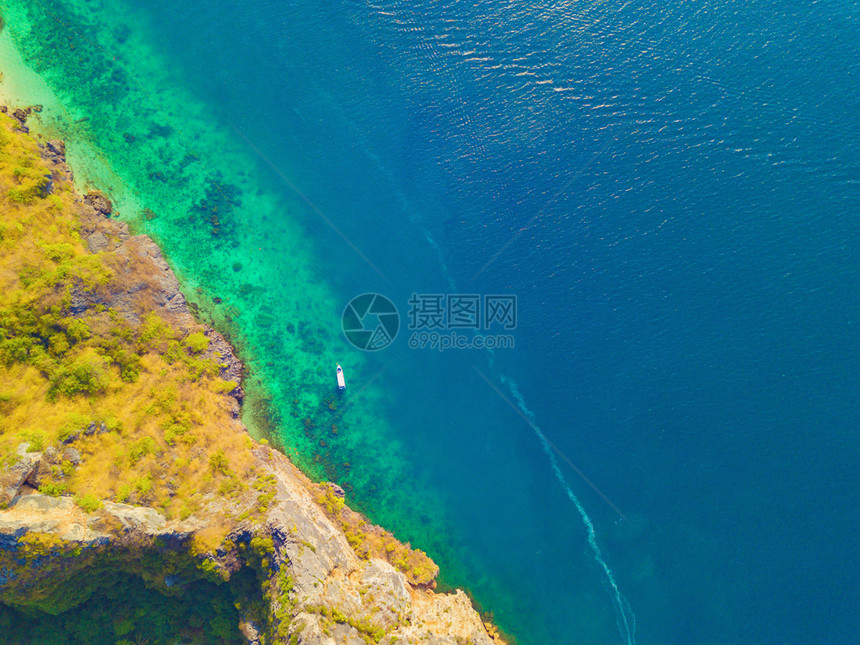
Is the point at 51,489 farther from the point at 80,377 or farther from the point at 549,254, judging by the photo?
the point at 549,254

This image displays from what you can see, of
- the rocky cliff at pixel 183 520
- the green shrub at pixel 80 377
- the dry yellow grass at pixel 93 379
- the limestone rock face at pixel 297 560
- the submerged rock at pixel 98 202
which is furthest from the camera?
Answer: the submerged rock at pixel 98 202

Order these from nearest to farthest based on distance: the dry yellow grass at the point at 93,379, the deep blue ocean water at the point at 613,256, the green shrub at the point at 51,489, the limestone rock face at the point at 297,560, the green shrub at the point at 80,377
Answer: the limestone rock face at the point at 297,560 < the green shrub at the point at 51,489 < the dry yellow grass at the point at 93,379 < the green shrub at the point at 80,377 < the deep blue ocean water at the point at 613,256

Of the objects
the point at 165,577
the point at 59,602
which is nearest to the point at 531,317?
the point at 165,577

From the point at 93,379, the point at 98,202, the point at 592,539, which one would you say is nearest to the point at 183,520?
the point at 93,379

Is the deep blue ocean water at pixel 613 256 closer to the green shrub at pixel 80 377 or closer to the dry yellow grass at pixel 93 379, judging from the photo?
the dry yellow grass at pixel 93 379

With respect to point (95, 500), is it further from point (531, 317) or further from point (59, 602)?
point (531, 317)

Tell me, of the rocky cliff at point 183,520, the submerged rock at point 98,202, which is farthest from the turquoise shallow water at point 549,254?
the rocky cliff at point 183,520
